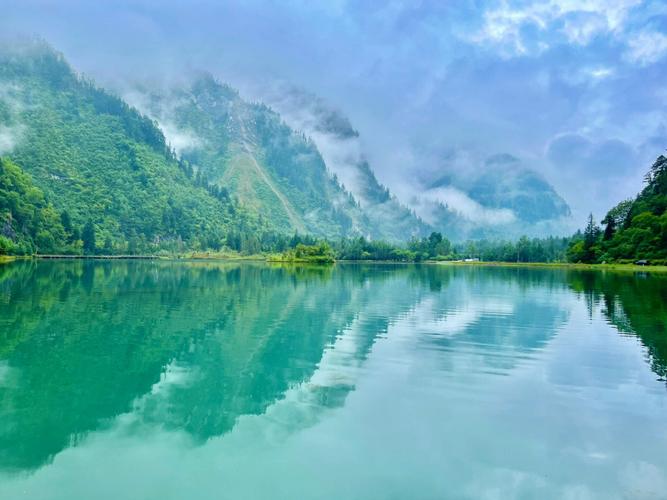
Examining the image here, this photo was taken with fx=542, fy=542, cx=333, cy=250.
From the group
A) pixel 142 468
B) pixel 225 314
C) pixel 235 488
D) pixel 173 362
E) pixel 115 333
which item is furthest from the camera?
pixel 225 314

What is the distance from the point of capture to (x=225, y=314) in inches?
1324

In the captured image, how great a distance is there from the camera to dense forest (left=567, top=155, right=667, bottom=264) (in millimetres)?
120625

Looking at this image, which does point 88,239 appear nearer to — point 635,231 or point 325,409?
point 635,231

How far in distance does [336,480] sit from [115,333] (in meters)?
17.8

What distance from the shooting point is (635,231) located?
127250 millimetres

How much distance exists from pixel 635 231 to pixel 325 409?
133273mm

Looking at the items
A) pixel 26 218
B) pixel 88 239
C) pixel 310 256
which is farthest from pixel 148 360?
pixel 88 239

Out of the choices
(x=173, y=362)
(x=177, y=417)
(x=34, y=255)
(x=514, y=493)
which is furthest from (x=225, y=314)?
(x=34, y=255)

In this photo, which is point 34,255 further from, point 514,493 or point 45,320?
point 514,493

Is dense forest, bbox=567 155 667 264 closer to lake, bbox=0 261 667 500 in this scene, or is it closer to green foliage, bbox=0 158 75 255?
lake, bbox=0 261 667 500

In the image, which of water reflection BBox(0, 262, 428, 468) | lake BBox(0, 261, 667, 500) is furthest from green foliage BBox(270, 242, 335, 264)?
lake BBox(0, 261, 667, 500)

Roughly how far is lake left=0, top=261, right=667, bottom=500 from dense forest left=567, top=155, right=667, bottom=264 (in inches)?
4116

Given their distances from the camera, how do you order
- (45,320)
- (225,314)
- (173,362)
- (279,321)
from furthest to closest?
(225,314), (279,321), (45,320), (173,362)

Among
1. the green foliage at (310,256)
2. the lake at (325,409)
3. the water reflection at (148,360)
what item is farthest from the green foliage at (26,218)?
the lake at (325,409)
